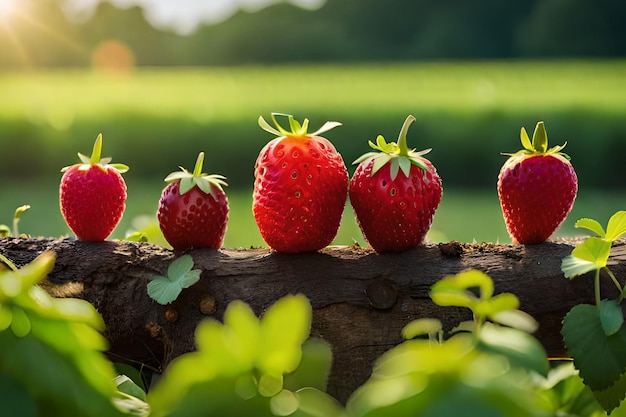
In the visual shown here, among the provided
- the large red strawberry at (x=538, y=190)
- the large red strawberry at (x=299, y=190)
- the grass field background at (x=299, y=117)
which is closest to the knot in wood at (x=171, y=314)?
the large red strawberry at (x=299, y=190)

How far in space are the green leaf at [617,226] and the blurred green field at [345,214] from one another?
2045mm

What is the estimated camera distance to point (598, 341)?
48cm

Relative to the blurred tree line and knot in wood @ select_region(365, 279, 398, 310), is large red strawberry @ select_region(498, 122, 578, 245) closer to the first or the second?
knot in wood @ select_region(365, 279, 398, 310)

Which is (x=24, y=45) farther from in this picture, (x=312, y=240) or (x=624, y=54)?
(x=312, y=240)

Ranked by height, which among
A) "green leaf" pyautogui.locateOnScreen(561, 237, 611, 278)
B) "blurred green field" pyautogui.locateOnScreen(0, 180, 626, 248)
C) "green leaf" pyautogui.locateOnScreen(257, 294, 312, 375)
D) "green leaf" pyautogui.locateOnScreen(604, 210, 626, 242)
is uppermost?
"green leaf" pyautogui.locateOnScreen(257, 294, 312, 375)

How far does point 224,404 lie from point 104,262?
0.58 metres

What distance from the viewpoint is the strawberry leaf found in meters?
0.61

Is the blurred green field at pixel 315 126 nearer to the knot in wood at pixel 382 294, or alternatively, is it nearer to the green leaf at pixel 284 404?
the knot in wood at pixel 382 294

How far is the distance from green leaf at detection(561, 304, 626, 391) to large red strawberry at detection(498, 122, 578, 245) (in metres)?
0.17

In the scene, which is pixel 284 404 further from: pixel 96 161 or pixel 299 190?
pixel 96 161

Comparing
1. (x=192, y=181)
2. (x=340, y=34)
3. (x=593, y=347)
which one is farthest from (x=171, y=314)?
(x=340, y=34)

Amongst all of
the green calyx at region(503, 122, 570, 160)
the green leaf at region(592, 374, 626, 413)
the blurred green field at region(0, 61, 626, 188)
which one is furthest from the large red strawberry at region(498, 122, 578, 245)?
the blurred green field at region(0, 61, 626, 188)

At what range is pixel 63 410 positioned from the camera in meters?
0.14

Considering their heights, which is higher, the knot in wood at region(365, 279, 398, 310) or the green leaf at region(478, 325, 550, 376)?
the green leaf at region(478, 325, 550, 376)
